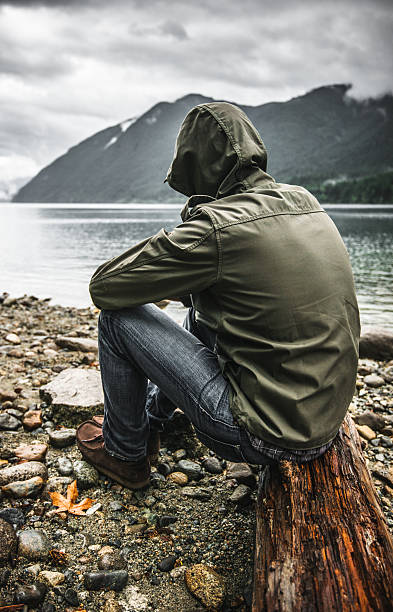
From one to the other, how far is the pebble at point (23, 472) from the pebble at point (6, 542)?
0.46 meters

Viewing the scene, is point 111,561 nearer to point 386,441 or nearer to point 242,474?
point 242,474

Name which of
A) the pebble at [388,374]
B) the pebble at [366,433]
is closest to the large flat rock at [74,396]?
the pebble at [366,433]

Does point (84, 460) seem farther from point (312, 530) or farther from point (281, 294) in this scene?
point (281, 294)

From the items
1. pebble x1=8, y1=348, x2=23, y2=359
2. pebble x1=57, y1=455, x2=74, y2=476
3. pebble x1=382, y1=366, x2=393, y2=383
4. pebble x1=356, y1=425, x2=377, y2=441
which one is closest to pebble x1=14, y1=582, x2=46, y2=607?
pebble x1=57, y1=455, x2=74, y2=476

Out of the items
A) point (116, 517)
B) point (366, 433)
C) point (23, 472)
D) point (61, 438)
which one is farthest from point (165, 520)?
point (366, 433)

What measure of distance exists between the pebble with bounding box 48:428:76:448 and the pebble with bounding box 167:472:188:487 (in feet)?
2.84

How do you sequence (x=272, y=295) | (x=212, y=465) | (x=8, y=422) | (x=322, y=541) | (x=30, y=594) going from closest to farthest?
1. (x=322, y=541)
2. (x=272, y=295)
3. (x=30, y=594)
4. (x=212, y=465)
5. (x=8, y=422)

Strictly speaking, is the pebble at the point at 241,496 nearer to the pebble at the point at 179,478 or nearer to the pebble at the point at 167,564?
the pebble at the point at 179,478

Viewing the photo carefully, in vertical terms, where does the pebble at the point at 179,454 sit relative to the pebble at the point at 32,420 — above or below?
below

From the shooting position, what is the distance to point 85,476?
10.3ft

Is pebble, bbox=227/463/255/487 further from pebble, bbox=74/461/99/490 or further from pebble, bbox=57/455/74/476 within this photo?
pebble, bbox=57/455/74/476

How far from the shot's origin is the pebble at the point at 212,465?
137 inches

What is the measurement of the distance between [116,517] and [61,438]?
3.10 ft

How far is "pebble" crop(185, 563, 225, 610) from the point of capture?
2.29m
